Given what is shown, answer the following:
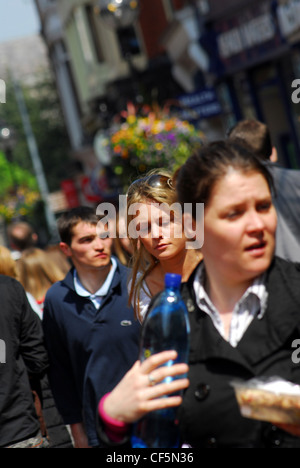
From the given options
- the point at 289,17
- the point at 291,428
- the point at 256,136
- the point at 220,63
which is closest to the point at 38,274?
the point at 256,136

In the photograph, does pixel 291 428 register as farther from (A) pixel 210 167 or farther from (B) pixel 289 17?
(B) pixel 289 17

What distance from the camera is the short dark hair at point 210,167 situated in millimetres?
2533

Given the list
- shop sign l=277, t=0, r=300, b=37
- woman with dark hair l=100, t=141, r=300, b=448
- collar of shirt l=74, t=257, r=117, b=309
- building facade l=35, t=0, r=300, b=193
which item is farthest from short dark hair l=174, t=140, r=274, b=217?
shop sign l=277, t=0, r=300, b=37

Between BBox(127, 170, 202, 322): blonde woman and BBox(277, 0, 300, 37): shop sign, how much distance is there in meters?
9.15

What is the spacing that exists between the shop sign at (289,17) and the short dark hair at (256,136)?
754cm

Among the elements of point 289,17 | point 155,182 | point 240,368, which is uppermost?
point 289,17

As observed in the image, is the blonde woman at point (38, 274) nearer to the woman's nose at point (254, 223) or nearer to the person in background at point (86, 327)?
the person in background at point (86, 327)

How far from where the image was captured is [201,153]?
2.61 meters

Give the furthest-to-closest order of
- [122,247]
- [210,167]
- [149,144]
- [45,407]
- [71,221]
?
1. [149,144]
2. [122,247]
3. [45,407]
4. [71,221]
5. [210,167]

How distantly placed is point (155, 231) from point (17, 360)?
1692 mm

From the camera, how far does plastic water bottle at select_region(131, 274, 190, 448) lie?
2.51 meters

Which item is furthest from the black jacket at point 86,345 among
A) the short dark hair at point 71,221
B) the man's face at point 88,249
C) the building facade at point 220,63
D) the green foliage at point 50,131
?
the green foliage at point 50,131

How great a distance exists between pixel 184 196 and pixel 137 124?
6.97m

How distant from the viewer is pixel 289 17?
13148mm
